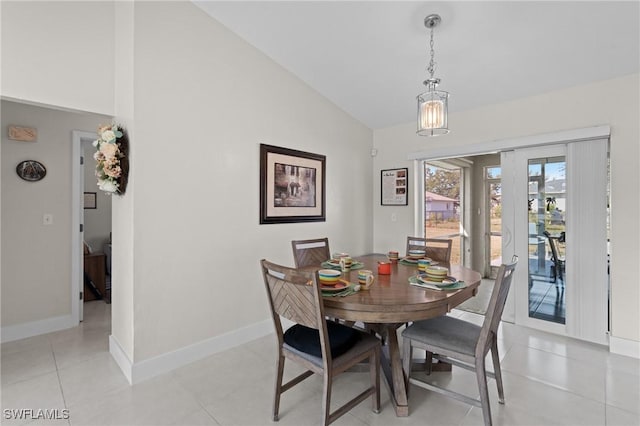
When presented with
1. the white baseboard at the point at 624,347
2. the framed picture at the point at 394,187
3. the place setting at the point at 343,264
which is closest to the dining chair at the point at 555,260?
the white baseboard at the point at 624,347

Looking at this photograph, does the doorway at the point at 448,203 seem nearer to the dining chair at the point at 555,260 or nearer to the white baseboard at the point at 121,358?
the dining chair at the point at 555,260

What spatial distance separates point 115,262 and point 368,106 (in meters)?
3.16

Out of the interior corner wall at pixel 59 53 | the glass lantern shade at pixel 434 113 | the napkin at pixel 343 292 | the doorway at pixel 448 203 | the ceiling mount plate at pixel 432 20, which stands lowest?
the napkin at pixel 343 292

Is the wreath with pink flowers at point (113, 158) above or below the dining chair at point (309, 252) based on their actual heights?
above

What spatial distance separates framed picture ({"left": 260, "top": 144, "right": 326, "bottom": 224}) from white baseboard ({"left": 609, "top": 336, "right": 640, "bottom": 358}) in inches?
117

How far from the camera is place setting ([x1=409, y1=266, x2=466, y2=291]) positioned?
183 centimetres

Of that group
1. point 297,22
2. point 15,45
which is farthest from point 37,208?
point 297,22

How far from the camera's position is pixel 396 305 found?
1.57 metres

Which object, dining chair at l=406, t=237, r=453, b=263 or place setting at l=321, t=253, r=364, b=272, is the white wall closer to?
dining chair at l=406, t=237, r=453, b=263

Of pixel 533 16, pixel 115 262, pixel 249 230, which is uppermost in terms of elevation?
pixel 533 16

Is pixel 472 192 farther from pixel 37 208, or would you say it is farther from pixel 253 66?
pixel 37 208

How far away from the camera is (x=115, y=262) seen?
8.36 feet

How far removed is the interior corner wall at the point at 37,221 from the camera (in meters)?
2.88

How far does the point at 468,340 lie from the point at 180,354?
7.10ft
